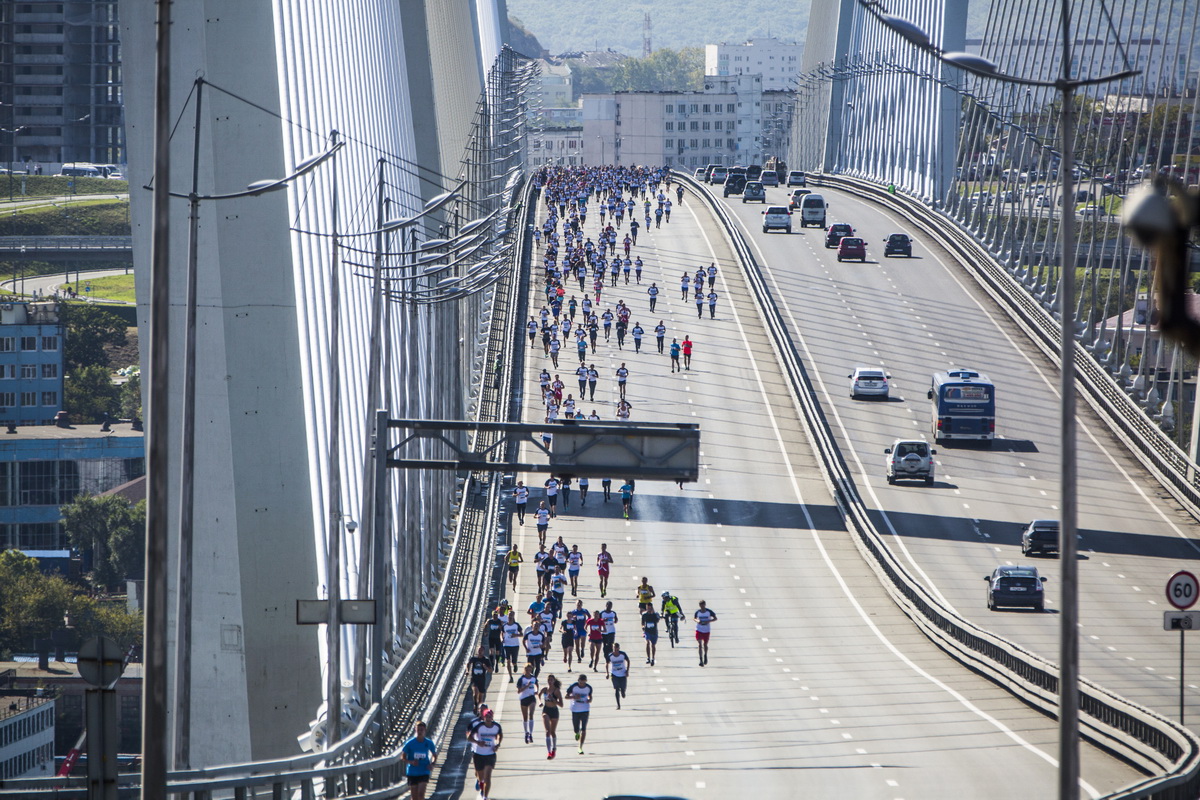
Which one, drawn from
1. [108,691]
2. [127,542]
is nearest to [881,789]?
[108,691]

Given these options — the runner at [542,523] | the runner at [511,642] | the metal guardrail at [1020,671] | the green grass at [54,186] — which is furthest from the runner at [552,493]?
the green grass at [54,186]

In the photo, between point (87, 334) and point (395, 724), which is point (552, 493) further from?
point (87, 334)

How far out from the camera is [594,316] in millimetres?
72375

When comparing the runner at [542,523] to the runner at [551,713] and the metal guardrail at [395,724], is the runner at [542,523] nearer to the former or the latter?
the metal guardrail at [395,724]

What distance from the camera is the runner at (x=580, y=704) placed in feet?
85.3

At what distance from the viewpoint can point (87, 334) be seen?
144 metres

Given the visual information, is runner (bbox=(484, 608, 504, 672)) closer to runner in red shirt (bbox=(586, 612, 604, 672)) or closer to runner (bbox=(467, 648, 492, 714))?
runner in red shirt (bbox=(586, 612, 604, 672))

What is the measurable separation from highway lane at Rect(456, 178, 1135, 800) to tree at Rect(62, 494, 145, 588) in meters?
64.5

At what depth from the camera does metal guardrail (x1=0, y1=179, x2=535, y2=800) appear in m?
16.6

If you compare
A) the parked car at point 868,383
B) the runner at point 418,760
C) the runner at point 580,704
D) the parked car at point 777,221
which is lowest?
the runner at point 580,704

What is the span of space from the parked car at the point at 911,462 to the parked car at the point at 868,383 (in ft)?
33.1

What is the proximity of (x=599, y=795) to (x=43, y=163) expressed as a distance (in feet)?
519

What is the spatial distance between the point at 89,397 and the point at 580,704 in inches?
4734

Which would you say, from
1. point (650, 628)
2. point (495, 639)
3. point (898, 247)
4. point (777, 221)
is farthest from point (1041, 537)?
point (777, 221)
